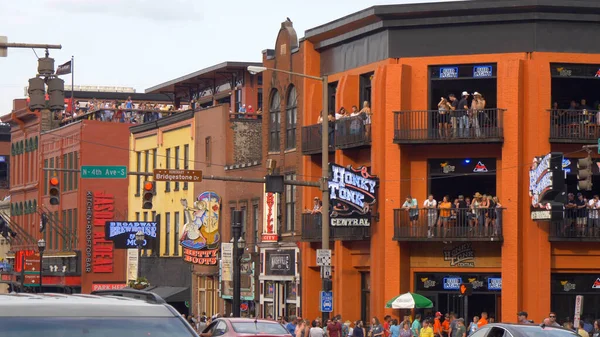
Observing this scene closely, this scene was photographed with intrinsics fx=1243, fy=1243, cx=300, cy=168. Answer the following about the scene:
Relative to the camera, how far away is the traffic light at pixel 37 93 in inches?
906

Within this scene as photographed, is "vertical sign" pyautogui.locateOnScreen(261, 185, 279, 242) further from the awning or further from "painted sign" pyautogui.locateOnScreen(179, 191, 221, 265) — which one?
the awning

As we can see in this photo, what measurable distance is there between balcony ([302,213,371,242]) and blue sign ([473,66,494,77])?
6557 mm

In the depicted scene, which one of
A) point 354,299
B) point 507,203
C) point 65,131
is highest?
point 65,131

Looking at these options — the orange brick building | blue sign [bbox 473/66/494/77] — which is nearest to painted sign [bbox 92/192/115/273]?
the orange brick building

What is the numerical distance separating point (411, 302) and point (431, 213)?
147 inches

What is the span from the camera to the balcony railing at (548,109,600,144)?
39.6 metres

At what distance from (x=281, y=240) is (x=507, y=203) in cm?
1290

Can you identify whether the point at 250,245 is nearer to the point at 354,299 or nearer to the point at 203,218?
the point at 203,218

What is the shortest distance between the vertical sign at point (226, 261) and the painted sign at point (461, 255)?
13619 millimetres

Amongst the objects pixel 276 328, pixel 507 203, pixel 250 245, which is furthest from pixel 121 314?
pixel 250 245

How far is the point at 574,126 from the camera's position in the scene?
131ft

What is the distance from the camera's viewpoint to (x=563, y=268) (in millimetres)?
40188

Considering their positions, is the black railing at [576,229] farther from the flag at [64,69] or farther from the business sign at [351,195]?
the flag at [64,69]

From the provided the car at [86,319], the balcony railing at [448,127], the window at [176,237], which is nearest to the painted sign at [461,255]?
the balcony railing at [448,127]
